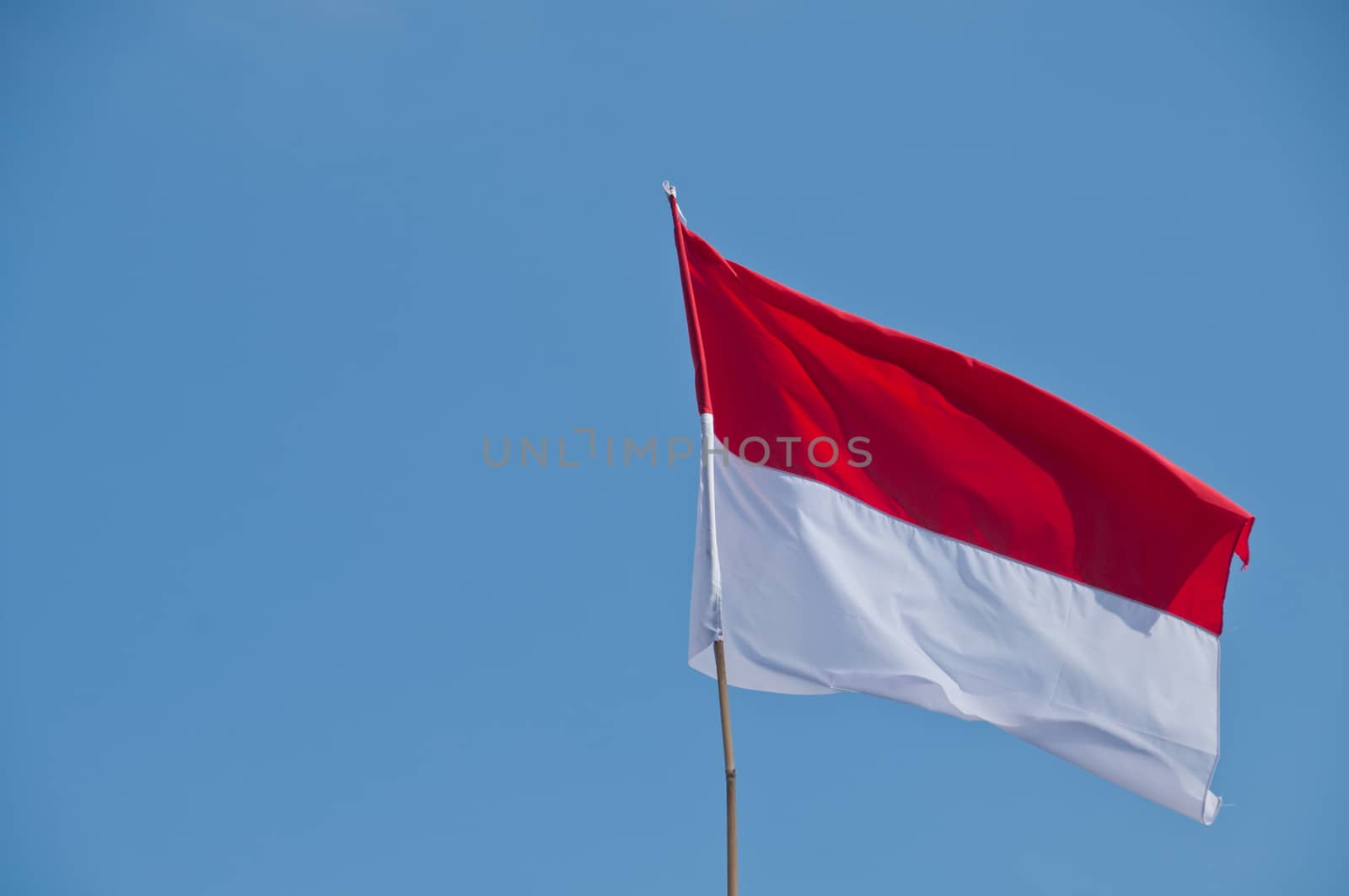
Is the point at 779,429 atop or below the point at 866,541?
atop

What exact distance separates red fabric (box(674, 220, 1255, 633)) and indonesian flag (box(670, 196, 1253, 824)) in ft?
0.06

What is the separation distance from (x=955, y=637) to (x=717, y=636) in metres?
3.04

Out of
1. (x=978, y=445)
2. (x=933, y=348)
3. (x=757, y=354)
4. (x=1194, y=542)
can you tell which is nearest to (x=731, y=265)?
(x=757, y=354)

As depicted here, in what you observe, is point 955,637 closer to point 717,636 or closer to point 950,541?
point 950,541

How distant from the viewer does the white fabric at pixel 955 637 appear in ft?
39.2

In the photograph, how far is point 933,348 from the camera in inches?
512

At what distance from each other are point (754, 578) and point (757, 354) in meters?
2.38

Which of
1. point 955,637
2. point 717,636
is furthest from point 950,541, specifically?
point 717,636

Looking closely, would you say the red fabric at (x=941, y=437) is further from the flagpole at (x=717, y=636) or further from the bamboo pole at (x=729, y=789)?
the bamboo pole at (x=729, y=789)

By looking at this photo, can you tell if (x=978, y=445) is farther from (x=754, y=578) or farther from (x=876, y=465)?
(x=754, y=578)

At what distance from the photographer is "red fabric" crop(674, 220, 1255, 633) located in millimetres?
12594

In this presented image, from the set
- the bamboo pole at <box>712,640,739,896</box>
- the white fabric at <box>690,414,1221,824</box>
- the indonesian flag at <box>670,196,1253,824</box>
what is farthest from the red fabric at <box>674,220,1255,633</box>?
the bamboo pole at <box>712,640,739,896</box>

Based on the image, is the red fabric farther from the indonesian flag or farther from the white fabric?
the white fabric

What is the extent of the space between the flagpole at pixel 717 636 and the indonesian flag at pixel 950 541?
4 cm
